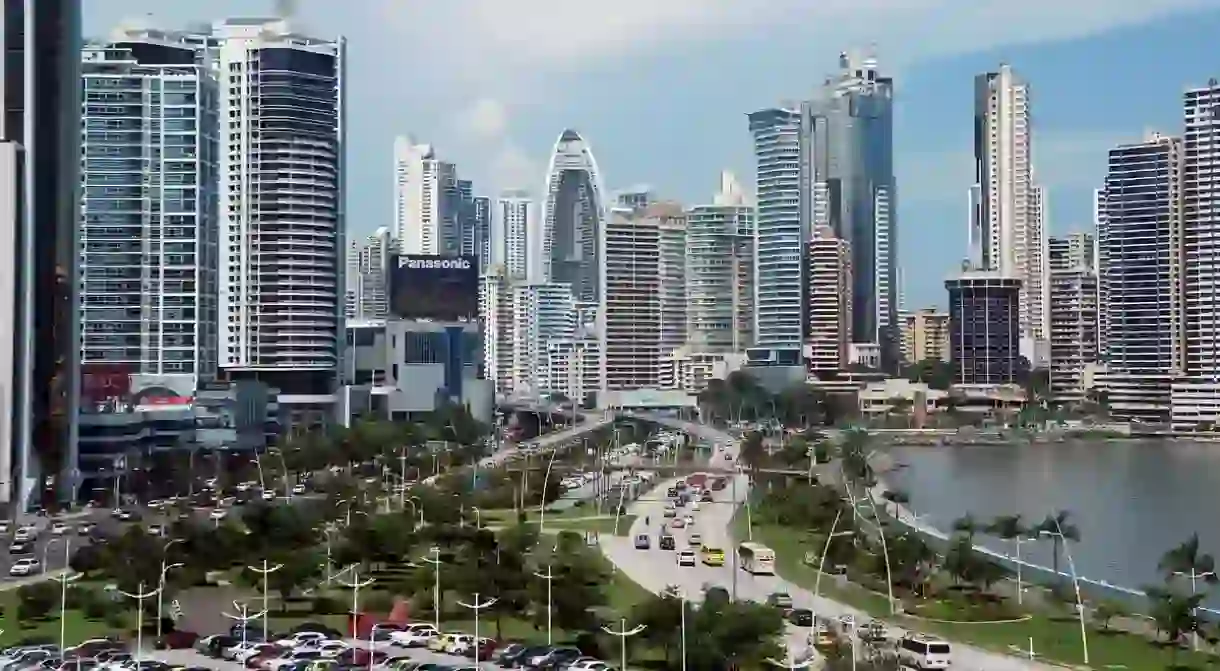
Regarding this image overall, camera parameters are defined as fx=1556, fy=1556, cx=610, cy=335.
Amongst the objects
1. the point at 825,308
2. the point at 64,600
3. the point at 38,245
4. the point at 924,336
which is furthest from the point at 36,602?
the point at 924,336

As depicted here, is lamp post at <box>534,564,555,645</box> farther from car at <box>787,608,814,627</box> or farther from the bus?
the bus

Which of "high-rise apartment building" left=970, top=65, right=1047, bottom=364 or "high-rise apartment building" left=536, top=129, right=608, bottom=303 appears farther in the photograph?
"high-rise apartment building" left=536, top=129, right=608, bottom=303

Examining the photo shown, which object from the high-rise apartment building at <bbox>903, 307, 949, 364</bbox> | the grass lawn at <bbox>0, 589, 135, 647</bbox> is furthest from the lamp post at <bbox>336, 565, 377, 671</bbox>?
the high-rise apartment building at <bbox>903, 307, 949, 364</bbox>

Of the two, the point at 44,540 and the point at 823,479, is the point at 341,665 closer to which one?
the point at 44,540

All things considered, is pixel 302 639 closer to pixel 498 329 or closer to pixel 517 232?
pixel 498 329

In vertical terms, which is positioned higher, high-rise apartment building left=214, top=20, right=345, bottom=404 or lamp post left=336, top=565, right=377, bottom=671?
high-rise apartment building left=214, top=20, right=345, bottom=404

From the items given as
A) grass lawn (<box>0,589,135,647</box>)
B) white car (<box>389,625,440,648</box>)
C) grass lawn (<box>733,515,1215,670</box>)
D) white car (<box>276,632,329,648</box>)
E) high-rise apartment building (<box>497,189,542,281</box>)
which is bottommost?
grass lawn (<box>733,515,1215,670</box>)
